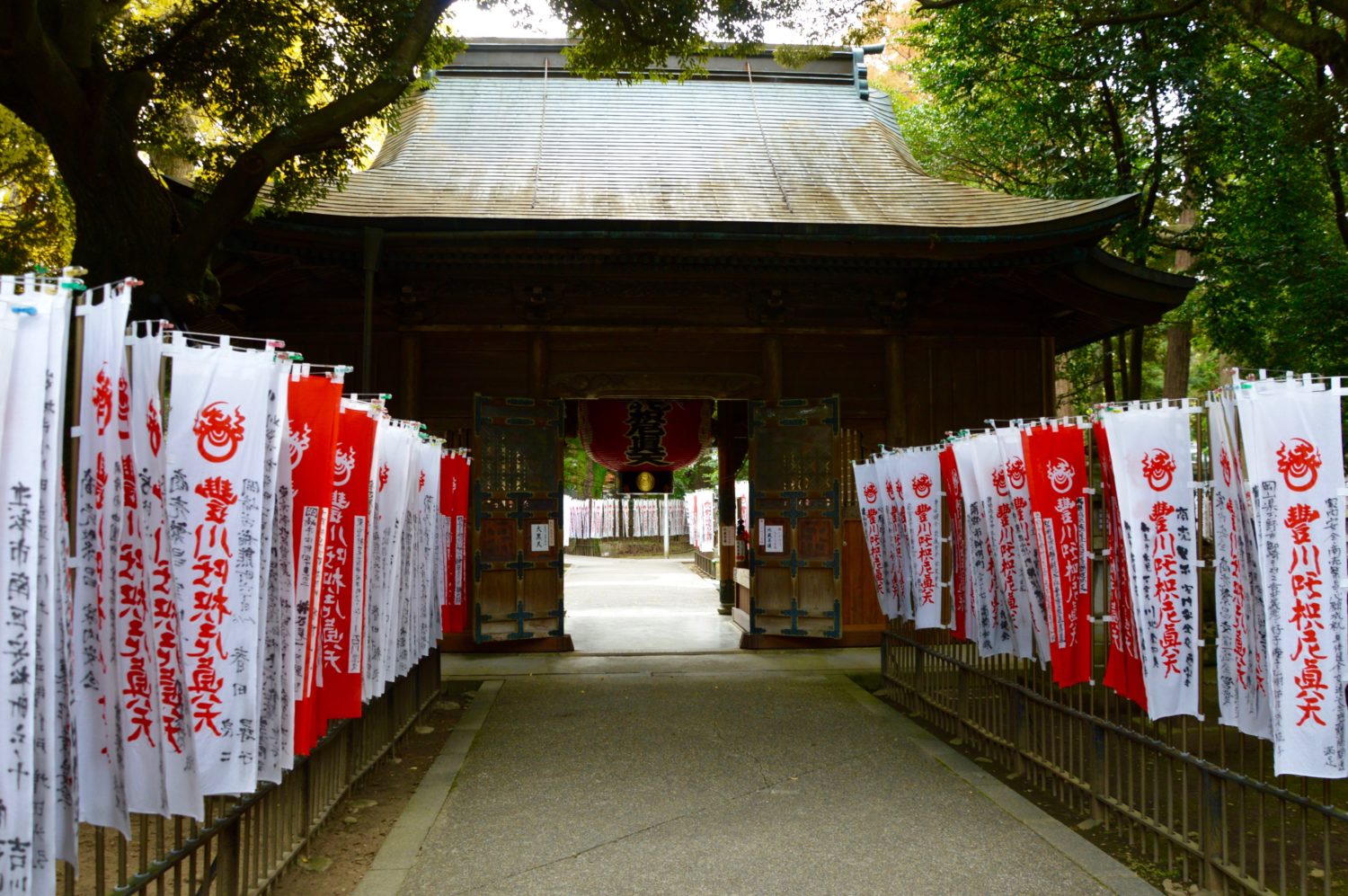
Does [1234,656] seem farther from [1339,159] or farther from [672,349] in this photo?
[1339,159]

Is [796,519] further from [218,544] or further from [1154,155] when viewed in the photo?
[218,544]

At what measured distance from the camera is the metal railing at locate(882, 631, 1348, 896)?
152 inches

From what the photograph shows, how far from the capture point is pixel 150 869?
305 centimetres

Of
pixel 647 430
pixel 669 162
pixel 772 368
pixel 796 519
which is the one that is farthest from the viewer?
pixel 647 430

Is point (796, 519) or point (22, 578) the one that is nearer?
point (22, 578)

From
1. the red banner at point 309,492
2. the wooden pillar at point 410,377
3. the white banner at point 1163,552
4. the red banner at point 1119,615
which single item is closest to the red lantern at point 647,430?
the wooden pillar at point 410,377

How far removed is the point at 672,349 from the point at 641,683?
3.81m

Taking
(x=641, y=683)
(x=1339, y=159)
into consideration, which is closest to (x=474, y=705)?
(x=641, y=683)

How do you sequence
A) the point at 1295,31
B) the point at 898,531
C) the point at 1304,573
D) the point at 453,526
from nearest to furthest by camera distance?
the point at 1304,573
the point at 898,531
the point at 453,526
the point at 1295,31

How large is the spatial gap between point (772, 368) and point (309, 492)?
737cm

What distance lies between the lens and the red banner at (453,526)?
736 centimetres

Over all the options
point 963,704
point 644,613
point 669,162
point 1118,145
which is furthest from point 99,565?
point 1118,145

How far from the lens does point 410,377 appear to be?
10.1 meters

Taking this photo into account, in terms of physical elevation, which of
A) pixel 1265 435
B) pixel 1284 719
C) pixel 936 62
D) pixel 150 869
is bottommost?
pixel 150 869
